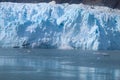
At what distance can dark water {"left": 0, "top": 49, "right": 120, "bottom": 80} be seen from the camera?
14.3 metres

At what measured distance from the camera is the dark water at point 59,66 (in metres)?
14.3

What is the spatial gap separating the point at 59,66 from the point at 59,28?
26.9 feet

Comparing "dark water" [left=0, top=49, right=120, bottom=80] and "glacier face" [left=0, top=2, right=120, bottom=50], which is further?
"glacier face" [left=0, top=2, right=120, bottom=50]

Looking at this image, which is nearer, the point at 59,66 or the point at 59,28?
the point at 59,66

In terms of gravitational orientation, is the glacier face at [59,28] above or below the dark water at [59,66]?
above

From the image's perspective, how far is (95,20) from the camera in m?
24.6

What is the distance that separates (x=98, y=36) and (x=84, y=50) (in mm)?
870

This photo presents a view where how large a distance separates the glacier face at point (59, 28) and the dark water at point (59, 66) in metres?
1.76

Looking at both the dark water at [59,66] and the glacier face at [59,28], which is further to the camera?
the glacier face at [59,28]

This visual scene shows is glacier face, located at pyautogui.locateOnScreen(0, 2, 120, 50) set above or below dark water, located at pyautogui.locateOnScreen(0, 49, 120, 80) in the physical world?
above

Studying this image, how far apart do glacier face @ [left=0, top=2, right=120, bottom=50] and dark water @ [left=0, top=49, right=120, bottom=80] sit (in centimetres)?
176

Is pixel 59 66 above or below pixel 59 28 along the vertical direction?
below

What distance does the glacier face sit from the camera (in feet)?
79.2

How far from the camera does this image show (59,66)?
1688cm
